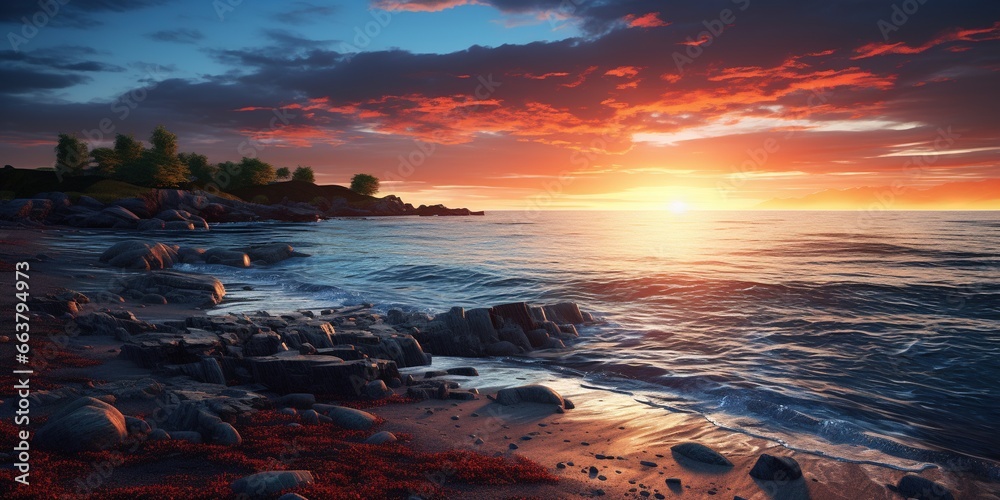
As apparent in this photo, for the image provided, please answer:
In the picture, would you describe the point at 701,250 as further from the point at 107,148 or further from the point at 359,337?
the point at 107,148

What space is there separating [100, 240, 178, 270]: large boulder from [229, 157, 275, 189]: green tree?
6256 inches

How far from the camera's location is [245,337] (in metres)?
12.8

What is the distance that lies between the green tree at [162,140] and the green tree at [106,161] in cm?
947

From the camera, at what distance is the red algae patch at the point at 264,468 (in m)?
5.43

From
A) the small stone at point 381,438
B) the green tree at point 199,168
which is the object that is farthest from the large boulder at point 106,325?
the green tree at point 199,168

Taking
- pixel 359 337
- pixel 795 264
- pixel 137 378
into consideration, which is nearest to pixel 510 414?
pixel 359 337

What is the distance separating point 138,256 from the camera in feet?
97.9

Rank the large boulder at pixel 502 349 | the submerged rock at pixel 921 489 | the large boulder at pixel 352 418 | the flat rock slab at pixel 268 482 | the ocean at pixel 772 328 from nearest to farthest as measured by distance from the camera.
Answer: the flat rock slab at pixel 268 482 < the submerged rock at pixel 921 489 < the large boulder at pixel 352 418 < the ocean at pixel 772 328 < the large boulder at pixel 502 349

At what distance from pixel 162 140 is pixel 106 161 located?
1468 centimetres

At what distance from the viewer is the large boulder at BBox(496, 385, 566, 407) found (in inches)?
387

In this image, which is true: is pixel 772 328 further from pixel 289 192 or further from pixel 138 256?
pixel 289 192

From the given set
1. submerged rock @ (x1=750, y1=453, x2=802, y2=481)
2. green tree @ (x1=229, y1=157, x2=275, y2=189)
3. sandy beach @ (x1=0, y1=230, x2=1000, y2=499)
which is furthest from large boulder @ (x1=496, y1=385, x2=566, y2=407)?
green tree @ (x1=229, y1=157, x2=275, y2=189)

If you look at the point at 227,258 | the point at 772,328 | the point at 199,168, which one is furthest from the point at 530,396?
the point at 199,168

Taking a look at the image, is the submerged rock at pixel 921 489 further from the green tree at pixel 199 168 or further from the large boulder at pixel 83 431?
the green tree at pixel 199 168
